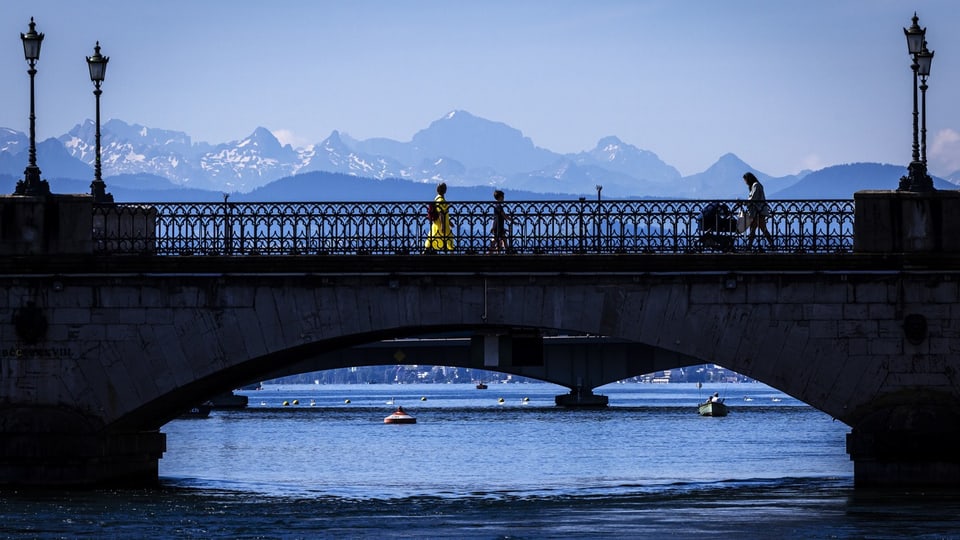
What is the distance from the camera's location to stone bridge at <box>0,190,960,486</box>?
3262 centimetres

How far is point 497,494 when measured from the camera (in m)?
37.0

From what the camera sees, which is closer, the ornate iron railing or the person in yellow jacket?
the ornate iron railing

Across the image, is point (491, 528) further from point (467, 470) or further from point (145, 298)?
point (467, 470)

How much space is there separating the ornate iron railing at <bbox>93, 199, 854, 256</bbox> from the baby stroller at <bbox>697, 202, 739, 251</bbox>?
2 cm

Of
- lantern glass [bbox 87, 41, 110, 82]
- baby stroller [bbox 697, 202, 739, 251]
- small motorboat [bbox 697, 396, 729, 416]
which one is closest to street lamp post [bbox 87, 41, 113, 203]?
lantern glass [bbox 87, 41, 110, 82]

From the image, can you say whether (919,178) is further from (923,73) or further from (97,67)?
(97,67)

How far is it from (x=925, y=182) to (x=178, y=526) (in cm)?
1459

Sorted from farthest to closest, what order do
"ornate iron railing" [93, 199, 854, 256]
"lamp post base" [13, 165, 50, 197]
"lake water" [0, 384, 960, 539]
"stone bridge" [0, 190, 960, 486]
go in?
"ornate iron railing" [93, 199, 854, 256] → "lamp post base" [13, 165, 50, 197] → "stone bridge" [0, 190, 960, 486] → "lake water" [0, 384, 960, 539]

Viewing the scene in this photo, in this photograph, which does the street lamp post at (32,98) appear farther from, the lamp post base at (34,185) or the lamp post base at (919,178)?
the lamp post base at (919,178)

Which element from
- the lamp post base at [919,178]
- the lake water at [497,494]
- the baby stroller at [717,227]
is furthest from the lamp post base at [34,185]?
the lamp post base at [919,178]

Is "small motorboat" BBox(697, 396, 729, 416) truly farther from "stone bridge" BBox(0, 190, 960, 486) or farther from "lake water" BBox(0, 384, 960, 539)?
"stone bridge" BBox(0, 190, 960, 486)

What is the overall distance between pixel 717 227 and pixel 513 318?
164 inches

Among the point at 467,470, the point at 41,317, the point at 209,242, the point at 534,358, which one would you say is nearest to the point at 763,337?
the point at 534,358

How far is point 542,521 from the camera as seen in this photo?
29.9m
